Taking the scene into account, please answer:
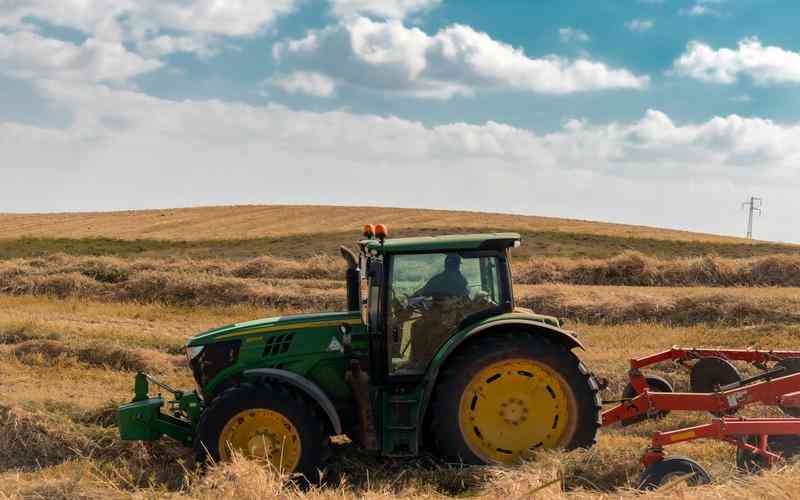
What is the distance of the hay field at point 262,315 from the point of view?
5773 mm

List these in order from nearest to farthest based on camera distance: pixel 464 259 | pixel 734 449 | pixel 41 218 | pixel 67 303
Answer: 1. pixel 464 259
2. pixel 734 449
3. pixel 67 303
4. pixel 41 218

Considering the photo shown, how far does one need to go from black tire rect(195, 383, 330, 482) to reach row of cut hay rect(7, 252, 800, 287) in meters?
14.4

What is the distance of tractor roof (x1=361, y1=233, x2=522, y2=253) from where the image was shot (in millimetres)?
6508

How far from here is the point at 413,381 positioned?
655cm

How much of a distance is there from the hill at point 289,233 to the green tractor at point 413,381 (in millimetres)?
21829

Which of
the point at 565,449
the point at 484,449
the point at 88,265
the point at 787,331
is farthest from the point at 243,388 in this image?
the point at 88,265

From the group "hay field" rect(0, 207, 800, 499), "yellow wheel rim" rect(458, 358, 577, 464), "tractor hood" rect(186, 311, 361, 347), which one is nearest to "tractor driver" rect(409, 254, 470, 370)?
"yellow wheel rim" rect(458, 358, 577, 464)

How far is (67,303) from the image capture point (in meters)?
18.6

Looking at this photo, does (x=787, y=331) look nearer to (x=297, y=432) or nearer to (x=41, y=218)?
(x=297, y=432)

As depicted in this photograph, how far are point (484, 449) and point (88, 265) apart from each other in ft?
58.9

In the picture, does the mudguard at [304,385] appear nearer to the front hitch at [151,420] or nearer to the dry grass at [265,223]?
the front hitch at [151,420]

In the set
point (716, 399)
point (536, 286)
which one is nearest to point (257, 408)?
point (716, 399)

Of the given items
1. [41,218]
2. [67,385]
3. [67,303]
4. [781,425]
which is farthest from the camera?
[41,218]

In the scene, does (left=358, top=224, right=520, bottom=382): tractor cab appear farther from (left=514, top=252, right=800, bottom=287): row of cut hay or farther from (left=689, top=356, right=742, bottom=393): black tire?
(left=514, top=252, right=800, bottom=287): row of cut hay
